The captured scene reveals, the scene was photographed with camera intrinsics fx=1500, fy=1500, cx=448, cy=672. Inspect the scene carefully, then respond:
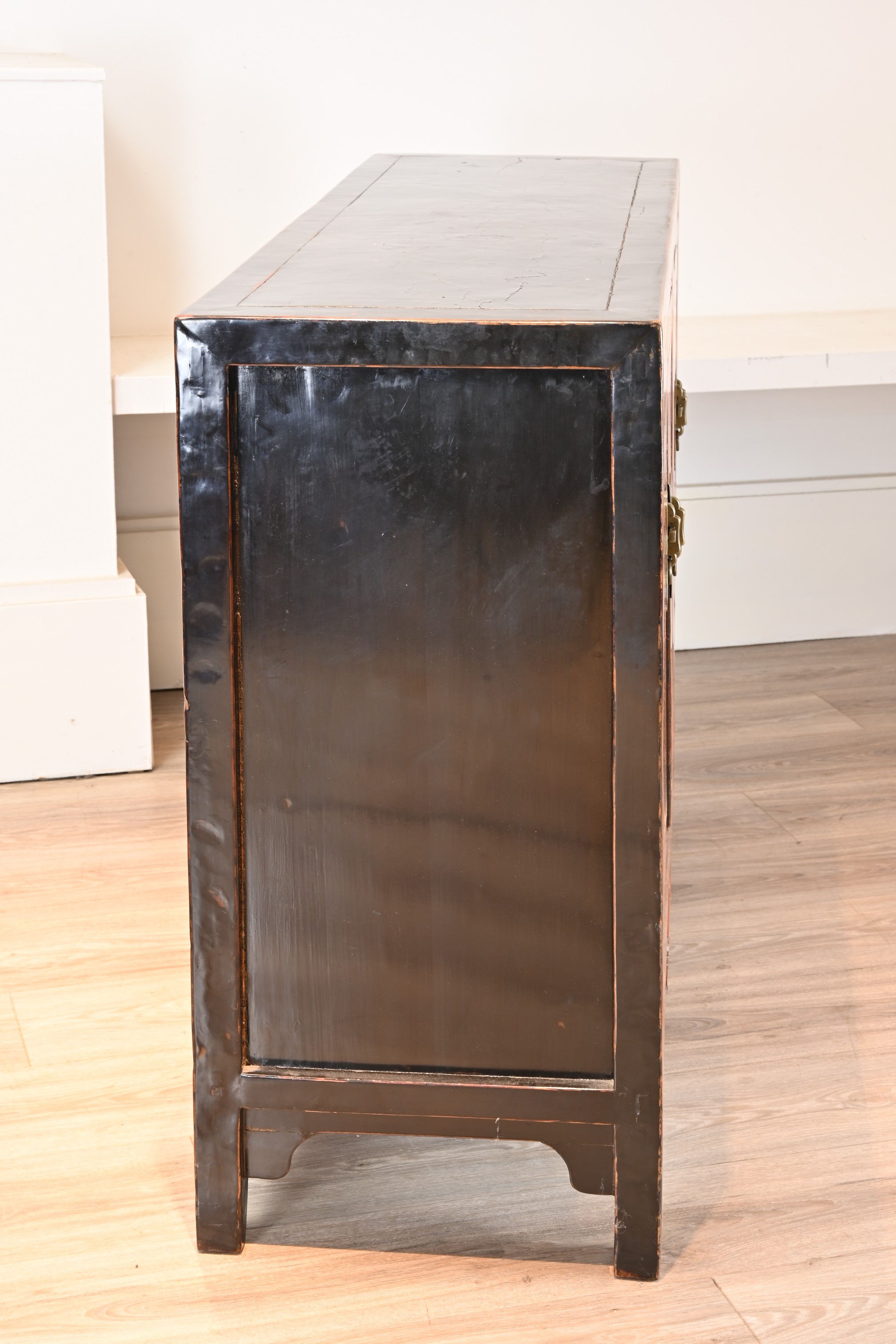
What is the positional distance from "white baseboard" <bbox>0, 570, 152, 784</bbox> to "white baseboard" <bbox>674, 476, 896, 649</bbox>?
1.13 m

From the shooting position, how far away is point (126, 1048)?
1.63 m

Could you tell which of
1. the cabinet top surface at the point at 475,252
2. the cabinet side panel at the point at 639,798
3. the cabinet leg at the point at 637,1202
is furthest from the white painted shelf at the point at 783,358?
the cabinet leg at the point at 637,1202

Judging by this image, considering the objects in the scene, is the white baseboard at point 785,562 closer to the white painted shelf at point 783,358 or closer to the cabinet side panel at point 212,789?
the white painted shelf at point 783,358

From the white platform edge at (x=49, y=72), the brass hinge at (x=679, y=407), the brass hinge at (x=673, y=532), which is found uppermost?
the white platform edge at (x=49, y=72)

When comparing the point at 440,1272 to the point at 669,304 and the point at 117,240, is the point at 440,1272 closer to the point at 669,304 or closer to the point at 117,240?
the point at 669,304

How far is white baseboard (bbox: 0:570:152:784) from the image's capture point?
89.9 inches

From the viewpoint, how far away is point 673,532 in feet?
4.31

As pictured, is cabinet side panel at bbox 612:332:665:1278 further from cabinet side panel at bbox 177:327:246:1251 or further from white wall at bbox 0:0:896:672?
white wall at bbox 0:0:896:672

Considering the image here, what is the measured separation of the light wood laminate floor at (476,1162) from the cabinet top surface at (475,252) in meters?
0.79

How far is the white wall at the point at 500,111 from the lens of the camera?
2551 millimetres

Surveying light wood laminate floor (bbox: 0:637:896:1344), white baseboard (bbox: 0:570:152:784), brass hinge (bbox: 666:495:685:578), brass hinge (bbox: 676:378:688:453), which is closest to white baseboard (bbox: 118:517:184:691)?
white baseboard (bbox: 0:570:152:784)

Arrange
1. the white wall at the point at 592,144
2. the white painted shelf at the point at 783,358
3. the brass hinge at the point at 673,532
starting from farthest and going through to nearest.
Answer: the white wall at the point at 592,144
the white painted shelf at the point at 783,358
the brass hinge at the point at 673,532

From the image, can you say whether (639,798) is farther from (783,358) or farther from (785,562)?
(785,562)

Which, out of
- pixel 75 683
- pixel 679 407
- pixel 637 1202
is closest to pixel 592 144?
pixel 679 407
